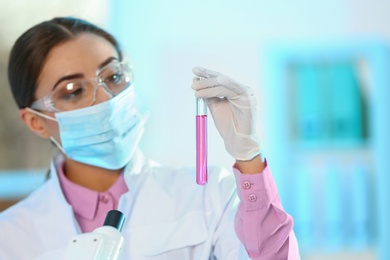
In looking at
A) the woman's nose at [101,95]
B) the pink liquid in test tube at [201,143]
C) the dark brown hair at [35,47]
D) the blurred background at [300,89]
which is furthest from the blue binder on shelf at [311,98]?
the pink liquid in test tube at [201,143]

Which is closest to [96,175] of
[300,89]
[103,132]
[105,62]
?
[103,132]

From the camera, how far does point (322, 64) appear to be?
3.53 metres

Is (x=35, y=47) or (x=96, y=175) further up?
(x=35, y=47)

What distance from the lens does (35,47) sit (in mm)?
1503

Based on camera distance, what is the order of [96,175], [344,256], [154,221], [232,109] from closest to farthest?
[232,109] → [154,221] → [96,175] → [344,256]

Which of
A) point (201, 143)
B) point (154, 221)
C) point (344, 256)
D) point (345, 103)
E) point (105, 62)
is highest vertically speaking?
point (105, 62)

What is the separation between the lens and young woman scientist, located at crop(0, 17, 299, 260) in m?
1.38

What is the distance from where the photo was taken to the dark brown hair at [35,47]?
150 cm

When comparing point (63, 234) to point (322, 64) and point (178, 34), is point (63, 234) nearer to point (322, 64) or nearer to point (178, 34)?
point (178, 34)

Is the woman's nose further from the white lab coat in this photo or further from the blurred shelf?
the blurred shelf

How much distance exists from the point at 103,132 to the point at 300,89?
2.26 meters

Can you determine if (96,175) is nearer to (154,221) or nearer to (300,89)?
(154,221)

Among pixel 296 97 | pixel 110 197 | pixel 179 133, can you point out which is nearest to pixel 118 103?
pixel 110 197

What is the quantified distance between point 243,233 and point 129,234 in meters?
0.34
